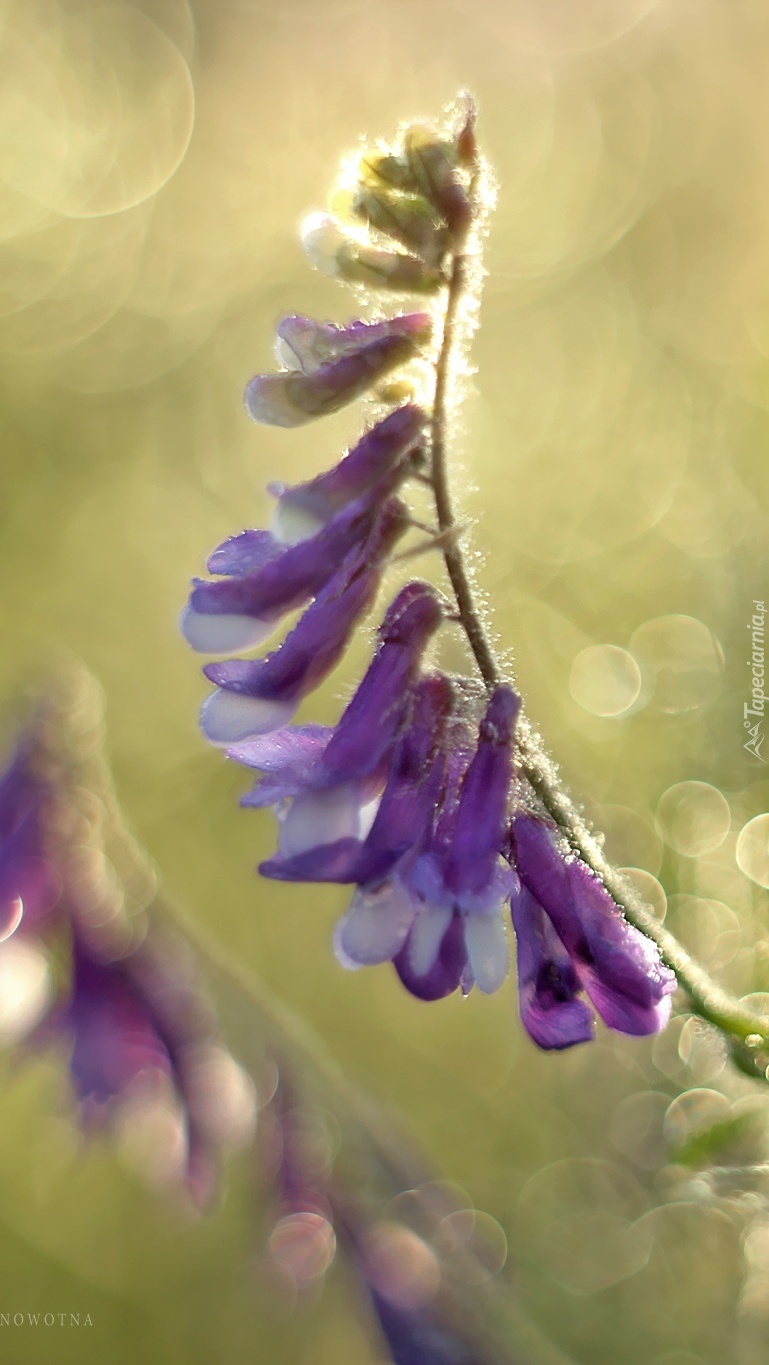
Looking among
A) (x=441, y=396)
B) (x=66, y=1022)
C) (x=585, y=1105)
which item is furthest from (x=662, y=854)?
(x=441, y=396)

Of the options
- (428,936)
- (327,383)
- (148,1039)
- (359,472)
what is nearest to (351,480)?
(359,472)

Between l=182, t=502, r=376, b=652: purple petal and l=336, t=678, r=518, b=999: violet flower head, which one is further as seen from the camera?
l=182, t=502, r=376, b=652: purple petal

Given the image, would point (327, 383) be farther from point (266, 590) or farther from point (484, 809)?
point (484, 809)

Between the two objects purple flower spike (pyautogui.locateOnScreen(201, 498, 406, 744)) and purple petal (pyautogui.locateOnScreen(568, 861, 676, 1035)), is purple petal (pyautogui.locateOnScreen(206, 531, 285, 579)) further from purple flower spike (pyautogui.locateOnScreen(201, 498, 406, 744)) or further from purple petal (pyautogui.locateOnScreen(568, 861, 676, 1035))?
purple petal (pyautogui.locateOnScreen(568, 861, 676, 1035))

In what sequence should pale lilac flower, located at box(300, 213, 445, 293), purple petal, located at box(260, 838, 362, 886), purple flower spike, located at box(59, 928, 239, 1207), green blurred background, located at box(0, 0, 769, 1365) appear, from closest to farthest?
purple petal, located at box(260, 838, 362, 886)
pale lilac flower, located at box(300, 213, 445, 293)
purple flower spike, located at box(59, 928, 239, 1207)
green blurred background, located at box(0, 0, 769, 1365)

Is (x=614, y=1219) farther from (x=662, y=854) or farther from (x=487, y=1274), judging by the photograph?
(x=662, y=854)

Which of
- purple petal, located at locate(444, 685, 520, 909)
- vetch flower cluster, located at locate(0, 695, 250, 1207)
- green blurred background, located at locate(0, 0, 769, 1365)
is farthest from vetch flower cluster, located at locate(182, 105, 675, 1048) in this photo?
vetch flower cluster, located at locate(0, 695, 250, 1207)

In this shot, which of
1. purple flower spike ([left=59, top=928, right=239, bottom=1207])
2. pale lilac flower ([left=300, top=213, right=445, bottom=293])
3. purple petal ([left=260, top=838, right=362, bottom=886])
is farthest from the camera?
purple flower spike ([left=59, top=928, right=239, bottom=1207])
